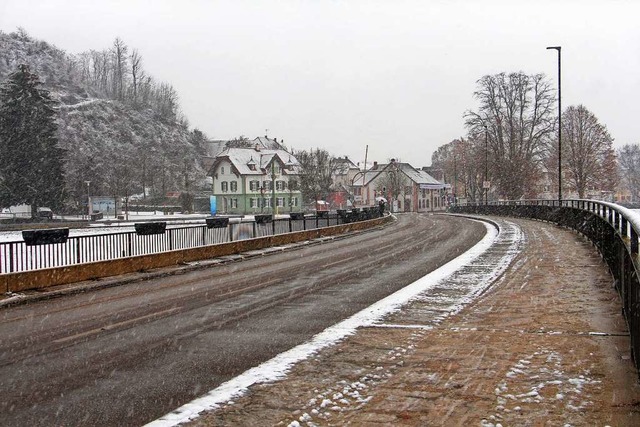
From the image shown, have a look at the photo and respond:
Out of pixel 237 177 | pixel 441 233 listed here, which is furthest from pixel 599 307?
pixel 237 177

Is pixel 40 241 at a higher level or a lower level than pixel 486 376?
higher

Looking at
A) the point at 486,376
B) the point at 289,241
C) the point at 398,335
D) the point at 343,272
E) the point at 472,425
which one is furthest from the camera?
the point at 289,241

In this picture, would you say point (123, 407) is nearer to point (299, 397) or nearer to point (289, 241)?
point (299, 397)

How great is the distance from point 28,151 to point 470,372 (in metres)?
76.6

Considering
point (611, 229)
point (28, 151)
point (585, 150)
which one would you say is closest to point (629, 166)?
point (585, 150)

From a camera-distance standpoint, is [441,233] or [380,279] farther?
[441,233]

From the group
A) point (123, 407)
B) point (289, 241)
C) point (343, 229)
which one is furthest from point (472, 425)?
point (343, 229)

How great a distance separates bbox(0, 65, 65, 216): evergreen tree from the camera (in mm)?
73812

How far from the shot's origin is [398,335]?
931 centimetres

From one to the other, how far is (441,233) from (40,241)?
814 inches

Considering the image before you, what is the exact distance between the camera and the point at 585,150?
2886 inches

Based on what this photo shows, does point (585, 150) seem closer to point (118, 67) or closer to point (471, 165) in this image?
point (471, 165)

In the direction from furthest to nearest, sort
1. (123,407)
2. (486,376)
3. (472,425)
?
1. (486,376)
2. (123,407)
3. (472,425)

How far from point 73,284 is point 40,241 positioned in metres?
1.51
